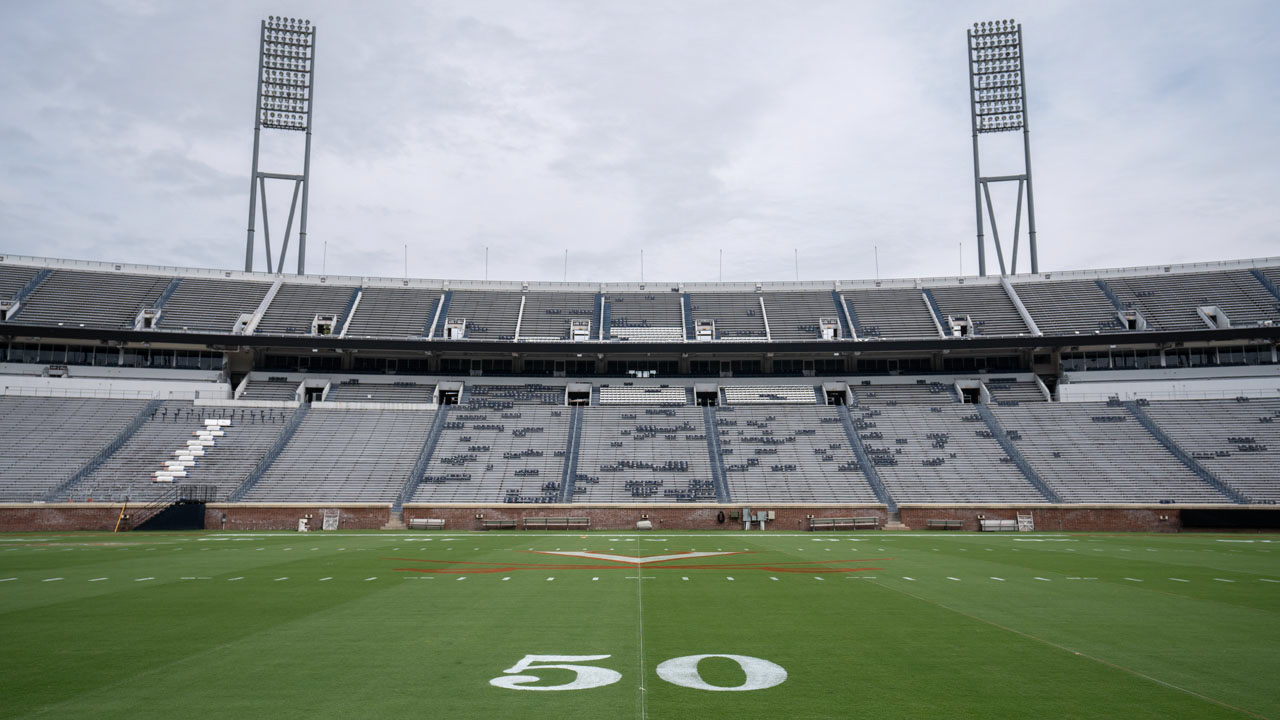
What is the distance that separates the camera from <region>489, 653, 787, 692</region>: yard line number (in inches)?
327

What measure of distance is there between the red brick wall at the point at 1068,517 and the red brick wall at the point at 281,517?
28382 mm

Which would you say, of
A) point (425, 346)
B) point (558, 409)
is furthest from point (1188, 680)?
point (425, 346)

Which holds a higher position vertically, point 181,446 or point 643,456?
point 181,446

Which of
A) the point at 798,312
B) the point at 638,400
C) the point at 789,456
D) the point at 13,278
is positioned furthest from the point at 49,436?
the point at 798,312

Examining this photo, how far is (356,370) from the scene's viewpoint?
59844 millimetres

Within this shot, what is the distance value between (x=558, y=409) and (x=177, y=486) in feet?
76.7

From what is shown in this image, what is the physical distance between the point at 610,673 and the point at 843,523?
115 ft

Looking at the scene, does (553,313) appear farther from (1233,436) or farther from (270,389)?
(1233,436)

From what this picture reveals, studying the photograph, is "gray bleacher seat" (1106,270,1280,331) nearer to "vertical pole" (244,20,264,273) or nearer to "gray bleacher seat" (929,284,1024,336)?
"gray bleacher seat" (929,284,1024,336)

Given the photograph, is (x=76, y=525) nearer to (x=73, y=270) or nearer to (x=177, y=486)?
(x=177, y=486)

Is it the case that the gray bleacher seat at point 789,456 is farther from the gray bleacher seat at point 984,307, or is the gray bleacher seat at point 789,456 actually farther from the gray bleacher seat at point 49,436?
the gray bleacher seat at point 49,436

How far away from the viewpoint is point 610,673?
891cm

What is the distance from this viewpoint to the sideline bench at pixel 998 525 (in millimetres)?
40803

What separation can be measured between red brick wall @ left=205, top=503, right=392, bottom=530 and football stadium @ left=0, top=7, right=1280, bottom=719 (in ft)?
0.52
